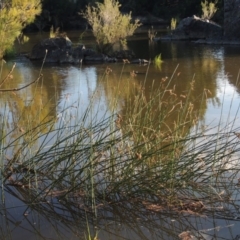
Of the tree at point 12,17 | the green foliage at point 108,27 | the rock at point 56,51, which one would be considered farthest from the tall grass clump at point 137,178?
the green foliage at point 108,27

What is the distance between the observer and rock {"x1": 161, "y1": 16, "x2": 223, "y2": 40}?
17.8m

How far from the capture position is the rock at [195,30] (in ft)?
58.4

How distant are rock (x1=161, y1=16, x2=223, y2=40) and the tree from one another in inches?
240

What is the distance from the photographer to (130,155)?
3467 mm

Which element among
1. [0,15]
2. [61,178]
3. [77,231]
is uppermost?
[0,15]

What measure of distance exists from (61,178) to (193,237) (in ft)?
3.23

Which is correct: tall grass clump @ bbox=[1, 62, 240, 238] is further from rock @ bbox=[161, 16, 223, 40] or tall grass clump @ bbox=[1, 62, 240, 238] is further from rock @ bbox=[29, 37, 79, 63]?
rock @ bbox=[161, 16, 223, 40]

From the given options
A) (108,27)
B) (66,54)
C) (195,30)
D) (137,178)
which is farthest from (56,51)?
(137,178)

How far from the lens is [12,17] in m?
13.3

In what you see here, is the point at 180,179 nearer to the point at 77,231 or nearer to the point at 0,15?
the point at 77,231

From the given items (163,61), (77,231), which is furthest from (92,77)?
(77,231)

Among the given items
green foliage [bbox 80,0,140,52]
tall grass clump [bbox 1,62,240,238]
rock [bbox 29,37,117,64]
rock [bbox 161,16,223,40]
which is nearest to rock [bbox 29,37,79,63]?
rock [bbox 29,37,117,64]

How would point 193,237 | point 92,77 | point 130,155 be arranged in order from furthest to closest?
point 92,77
point 130,155
point 193,237

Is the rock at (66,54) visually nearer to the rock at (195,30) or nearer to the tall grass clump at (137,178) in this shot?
the rock at (195,30)
